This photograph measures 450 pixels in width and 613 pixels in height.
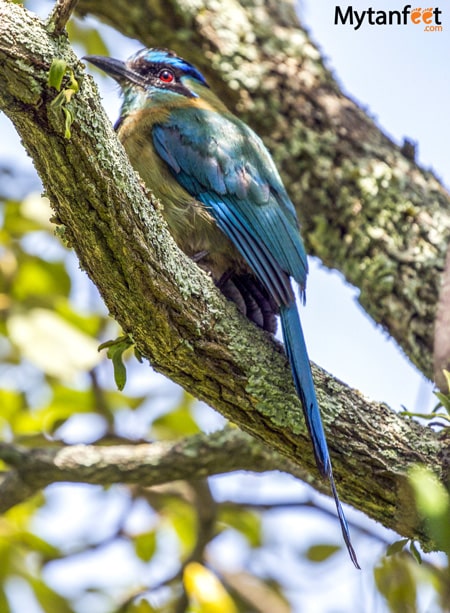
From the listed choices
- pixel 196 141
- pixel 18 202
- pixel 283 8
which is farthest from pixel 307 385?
pixel 283 8

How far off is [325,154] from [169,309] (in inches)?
77.2

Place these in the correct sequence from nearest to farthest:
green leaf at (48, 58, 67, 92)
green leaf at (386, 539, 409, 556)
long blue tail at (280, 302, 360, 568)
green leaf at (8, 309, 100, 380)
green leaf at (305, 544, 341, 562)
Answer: green leaf at (48, 58, 67, 92)
long blue tail at (280, 302, 360, 568)
green leaf at (386, 539, 409, 556)
green leaf at (8, 309, 100, 380)
green leaf at (305, 544, 341, 562)

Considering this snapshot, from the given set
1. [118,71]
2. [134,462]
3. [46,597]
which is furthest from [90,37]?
[46,597]

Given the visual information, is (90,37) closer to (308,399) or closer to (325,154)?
(325,154)

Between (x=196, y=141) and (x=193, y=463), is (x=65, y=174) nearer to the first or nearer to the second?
(x=196, y=141)

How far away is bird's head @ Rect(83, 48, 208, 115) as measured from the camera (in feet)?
12.8

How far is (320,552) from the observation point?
4375 millimetres

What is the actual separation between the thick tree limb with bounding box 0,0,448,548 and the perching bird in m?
0.31

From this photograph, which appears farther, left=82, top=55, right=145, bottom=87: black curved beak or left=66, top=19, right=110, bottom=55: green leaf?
left=66, top=19, right=110, bottom=55: green leaf

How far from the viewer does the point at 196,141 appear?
3.43 m

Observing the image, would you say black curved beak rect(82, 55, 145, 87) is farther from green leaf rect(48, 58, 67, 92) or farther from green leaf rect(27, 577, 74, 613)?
green leaf rect(27, 577, 74, 613)

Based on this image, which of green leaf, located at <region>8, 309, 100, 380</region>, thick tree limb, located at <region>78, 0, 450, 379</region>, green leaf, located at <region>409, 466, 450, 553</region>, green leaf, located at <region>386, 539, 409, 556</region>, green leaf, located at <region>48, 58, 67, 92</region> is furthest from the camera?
thick tree limb, located at <region>78, 0, 450, 379</region>

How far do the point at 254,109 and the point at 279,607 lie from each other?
2.43 m

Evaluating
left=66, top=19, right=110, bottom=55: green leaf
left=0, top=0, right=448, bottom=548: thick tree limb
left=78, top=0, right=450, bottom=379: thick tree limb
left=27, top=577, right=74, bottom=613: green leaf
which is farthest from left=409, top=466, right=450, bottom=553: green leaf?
left=66, top=19, right=110, bottom=55: green leaf
